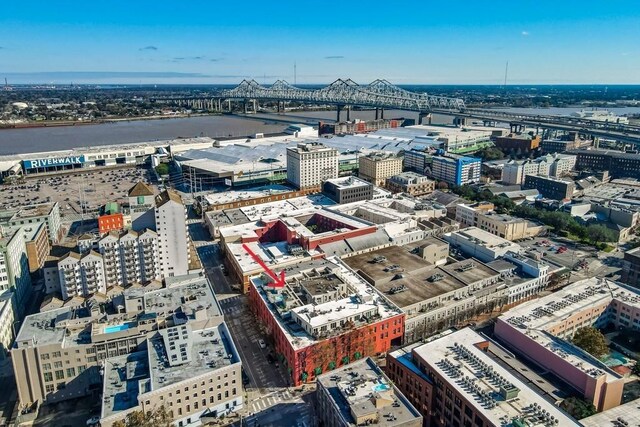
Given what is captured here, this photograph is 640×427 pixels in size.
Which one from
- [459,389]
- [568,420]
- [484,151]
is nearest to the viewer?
[568,420]

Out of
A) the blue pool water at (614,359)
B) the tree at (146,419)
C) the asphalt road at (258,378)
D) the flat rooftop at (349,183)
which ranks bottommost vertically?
the asphalt road at (258,378)

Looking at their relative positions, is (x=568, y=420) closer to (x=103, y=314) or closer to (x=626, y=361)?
(x=626, y=361)

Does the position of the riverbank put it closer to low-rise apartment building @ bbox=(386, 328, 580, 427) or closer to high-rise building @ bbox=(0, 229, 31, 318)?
high-rise building @ bbox=(0, 229, 31, 318)

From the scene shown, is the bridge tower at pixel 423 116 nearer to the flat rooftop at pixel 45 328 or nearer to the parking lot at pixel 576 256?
the parking lot at pixel 576 256

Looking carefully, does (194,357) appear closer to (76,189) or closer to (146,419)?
(146,419)

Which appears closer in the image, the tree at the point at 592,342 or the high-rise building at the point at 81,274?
the tree at the point at 592,342

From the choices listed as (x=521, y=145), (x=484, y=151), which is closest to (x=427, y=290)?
(x=484, y=151)

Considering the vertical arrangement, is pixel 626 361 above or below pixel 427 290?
below

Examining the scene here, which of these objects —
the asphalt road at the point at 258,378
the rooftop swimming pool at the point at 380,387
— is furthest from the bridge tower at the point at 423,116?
the rooftop swimming pool at the point at 380,387
